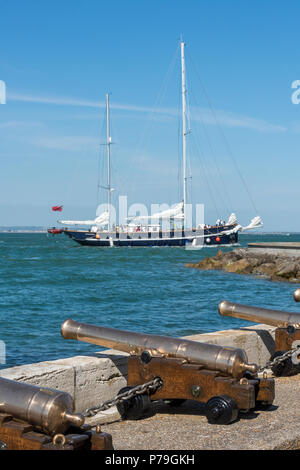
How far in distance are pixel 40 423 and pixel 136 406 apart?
150 centimetres

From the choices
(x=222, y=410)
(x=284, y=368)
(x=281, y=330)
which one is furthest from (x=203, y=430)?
(x=281, y=330)

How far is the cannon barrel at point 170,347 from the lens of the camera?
473cm

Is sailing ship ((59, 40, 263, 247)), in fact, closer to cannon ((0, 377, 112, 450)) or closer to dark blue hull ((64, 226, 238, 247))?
dark blue hull ((64, 226, 238, 247))

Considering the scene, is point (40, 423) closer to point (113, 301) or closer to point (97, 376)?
point (97, 376)

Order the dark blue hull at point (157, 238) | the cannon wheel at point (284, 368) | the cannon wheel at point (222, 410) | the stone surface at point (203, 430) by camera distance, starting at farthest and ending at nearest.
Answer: the dark blue hull at point (157, 238), the cannon wheel at point (284, 368), the cannon wheel at point (222, 410), the stone surface at point (203, 430)

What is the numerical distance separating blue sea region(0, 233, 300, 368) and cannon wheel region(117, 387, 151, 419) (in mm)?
6179

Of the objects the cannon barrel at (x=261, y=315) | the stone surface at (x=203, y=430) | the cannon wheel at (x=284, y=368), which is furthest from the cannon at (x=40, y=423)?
the cannon barrel at (x=261, y=315)

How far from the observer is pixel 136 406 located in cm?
491

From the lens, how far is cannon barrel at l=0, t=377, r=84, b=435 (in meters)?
3.50

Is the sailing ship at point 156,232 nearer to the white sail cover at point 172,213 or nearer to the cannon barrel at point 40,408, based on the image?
the white sail cover at point 172,213
